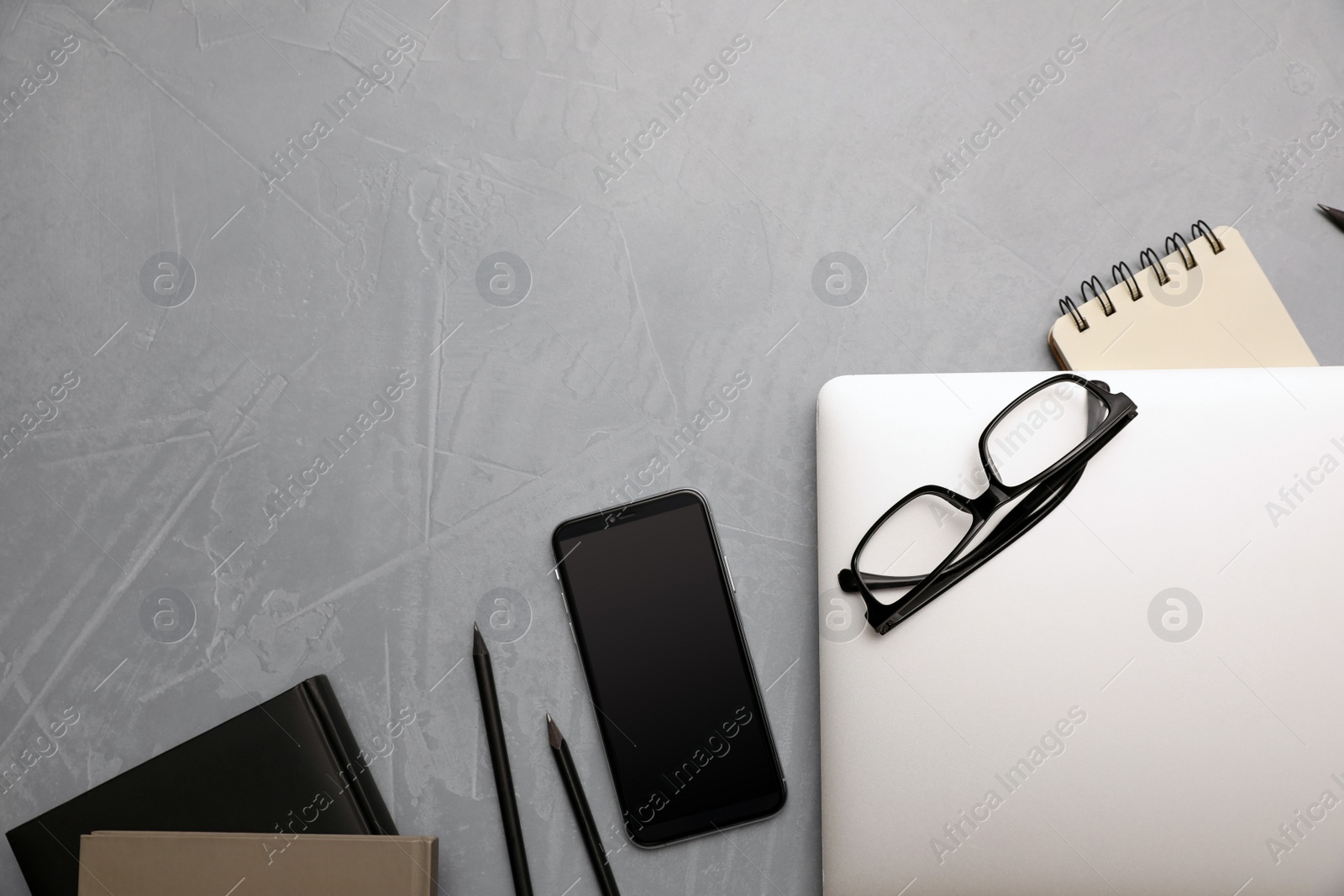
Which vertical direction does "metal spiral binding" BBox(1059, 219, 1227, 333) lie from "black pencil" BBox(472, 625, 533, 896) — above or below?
above

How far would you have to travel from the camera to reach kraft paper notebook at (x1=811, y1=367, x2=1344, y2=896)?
579 mm

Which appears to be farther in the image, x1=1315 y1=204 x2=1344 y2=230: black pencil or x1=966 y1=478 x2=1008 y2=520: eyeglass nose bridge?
x1=1315 y1=204 x2=1344 y2=230: black pencil

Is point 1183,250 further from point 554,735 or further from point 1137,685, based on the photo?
point 554,735

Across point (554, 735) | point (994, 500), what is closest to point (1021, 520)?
point (994, 500)

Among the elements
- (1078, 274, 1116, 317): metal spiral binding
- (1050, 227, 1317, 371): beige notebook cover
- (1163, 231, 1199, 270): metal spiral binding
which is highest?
(1163, 231, 1199, 270): metal spiral binding

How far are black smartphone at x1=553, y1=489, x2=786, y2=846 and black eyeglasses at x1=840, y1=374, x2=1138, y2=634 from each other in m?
0.14

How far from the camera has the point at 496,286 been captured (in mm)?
768

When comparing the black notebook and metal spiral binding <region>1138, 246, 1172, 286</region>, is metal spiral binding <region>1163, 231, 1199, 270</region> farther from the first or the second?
the black notebook

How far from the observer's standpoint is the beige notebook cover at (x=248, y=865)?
60 cm

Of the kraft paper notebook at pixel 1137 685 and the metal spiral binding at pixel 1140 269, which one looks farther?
the metal spiral binding at pixel 1140 269

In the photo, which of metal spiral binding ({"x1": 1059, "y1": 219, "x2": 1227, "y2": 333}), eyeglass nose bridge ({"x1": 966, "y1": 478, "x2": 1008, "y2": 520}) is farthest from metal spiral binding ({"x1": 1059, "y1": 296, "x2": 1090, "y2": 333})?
eyeglass nose bridge ({"x1": 966, "y1": 478, "x2": 1008, "y2": 520})

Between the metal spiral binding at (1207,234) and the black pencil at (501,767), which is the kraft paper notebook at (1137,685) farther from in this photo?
the black pencil at (501,767)

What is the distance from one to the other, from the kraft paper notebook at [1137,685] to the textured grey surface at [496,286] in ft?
0.38

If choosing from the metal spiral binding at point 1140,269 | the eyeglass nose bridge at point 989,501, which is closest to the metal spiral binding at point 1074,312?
the metal spiral binding at point 1140,269
